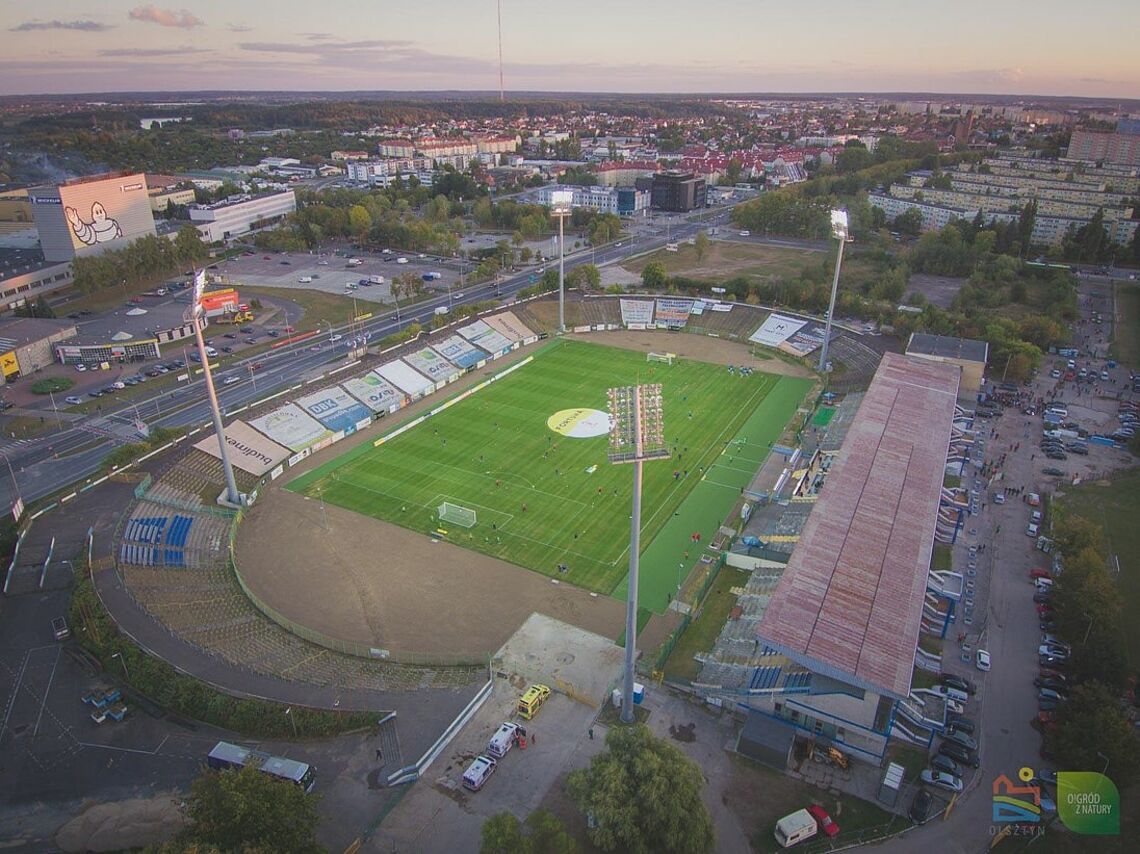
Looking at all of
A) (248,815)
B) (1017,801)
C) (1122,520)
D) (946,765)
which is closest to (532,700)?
(248,815)

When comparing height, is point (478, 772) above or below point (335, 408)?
below

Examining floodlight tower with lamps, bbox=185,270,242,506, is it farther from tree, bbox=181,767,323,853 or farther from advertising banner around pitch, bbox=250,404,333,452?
tree, bbox=181,767,323,853

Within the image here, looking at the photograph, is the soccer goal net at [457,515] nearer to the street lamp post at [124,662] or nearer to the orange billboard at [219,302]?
the street lamp post at [124,662]

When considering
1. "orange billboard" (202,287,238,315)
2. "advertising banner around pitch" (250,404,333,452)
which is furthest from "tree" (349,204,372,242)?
A: "advertising banner around pitch" (250,404,333,452)

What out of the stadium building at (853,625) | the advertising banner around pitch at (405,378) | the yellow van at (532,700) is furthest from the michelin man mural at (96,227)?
the stadium building at (853,625)

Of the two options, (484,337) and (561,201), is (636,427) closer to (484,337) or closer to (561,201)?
(484,337)

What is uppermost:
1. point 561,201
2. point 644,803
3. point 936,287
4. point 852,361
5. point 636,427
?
point 561,201

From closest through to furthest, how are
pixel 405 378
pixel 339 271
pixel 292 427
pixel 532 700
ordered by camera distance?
pixel 532 700, pixel 292 427, pixel 405 378, pixel 339 271
